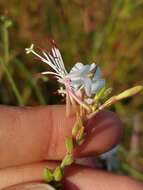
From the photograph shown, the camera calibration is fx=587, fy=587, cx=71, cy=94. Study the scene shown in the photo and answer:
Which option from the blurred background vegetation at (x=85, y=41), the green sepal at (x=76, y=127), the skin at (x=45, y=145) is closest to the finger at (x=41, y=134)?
the skin at (x=45, y=145)

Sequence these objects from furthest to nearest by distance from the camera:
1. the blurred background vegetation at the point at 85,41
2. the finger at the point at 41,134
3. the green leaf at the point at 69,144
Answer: the blurred background vegetation at the point at 85,41, the finger at the point at 41,134, the green leaf at the point at 69,144

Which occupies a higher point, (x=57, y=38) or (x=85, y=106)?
(x=57, y=38)

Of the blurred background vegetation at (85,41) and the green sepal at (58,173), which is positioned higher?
the blurred background vegetation at (85,41)

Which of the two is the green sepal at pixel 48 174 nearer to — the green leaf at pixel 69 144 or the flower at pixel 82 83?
the green leaf at pixel 69 144

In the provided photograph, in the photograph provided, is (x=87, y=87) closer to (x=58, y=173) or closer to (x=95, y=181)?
(x=58, y=173)

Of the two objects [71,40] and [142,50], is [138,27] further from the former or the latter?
[71,40]

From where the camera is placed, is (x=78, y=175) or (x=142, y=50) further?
(x=142, y=50)

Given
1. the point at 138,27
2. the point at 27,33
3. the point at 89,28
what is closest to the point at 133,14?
the point at 138,27

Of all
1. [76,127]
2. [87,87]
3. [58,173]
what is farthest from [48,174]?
[87,87]
